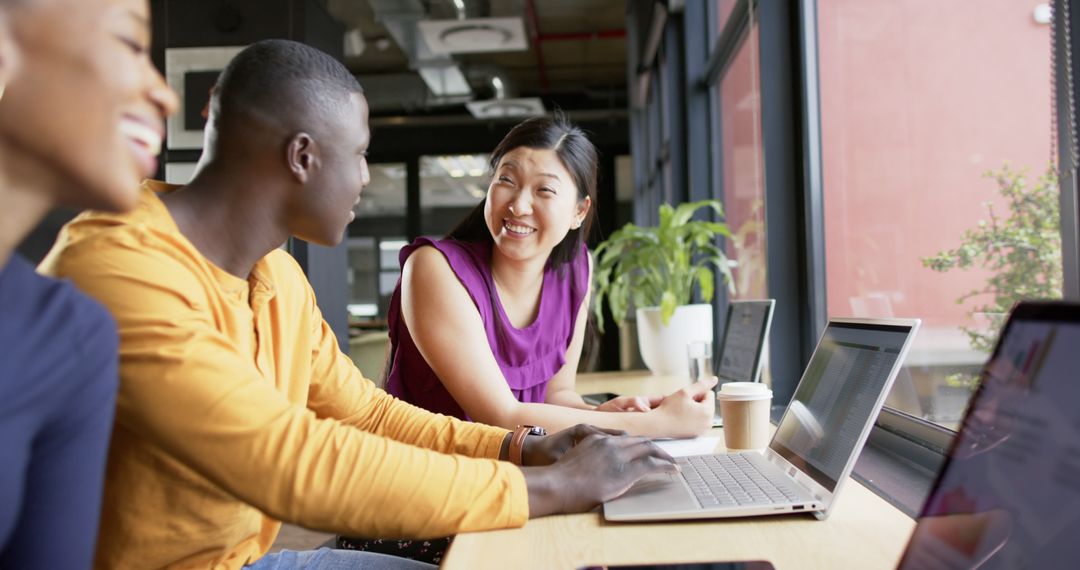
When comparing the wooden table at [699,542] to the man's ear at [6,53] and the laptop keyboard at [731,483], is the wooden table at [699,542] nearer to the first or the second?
the laptop keyboard at [731,483]

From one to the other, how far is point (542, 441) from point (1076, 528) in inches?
32.3

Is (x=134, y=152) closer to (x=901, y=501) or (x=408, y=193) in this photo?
(x=901, y=501)

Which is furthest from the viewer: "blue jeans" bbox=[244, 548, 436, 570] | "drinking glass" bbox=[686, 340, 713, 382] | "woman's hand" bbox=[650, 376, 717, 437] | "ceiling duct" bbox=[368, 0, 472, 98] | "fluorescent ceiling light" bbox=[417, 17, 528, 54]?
"ceiling duct" bbox=[368, 0, 472, 98]

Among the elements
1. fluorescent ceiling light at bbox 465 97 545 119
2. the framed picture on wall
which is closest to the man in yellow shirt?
the framed picture on wall

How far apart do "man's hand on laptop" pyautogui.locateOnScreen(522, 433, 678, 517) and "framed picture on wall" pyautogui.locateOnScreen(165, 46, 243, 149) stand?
10.9 feet

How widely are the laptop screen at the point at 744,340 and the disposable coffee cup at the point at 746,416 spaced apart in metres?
0.65

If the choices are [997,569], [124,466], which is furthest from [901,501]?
[124,466]

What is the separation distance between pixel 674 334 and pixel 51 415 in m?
2.57

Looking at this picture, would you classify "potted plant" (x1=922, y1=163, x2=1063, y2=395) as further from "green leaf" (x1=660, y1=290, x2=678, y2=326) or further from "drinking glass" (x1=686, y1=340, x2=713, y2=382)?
"green leaf" (x1=660, y1=290, x2=678, y2=326)

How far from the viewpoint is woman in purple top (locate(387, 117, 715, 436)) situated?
1.78m

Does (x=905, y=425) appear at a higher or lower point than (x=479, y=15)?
lower

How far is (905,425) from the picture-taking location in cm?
152

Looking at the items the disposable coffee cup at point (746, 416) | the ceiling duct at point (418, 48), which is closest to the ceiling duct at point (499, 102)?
the ceiling duct at point (418, 48)

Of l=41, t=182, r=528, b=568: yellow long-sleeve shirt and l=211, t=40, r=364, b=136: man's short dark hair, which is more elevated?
l=211, t=40, r=364, b=136: man's short dark hair
